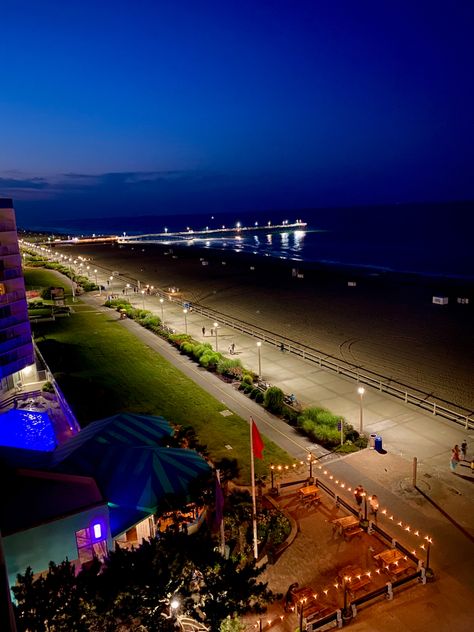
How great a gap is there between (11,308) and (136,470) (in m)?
15.9

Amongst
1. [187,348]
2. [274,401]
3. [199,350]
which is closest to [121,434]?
[274,401]

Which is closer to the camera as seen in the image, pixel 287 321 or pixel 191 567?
pixel 191 567

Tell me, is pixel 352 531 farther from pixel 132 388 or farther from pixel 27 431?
pixel 132 388

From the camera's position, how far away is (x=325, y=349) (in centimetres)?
3806

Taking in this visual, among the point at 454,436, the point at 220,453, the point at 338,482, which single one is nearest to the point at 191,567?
the point at 338,482

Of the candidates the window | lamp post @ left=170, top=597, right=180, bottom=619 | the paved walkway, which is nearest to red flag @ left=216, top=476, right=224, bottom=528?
the paved walkway

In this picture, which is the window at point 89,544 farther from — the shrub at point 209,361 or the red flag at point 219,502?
the shrub at point 209,361

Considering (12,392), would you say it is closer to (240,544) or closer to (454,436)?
(240,544)

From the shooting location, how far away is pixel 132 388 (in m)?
29.6

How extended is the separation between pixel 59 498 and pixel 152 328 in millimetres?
31702

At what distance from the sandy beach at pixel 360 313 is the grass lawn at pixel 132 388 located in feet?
41.1

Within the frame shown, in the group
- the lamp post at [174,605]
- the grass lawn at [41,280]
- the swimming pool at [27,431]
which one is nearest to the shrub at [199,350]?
the swimming pool at [27,431]

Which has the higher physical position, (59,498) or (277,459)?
(59,498)

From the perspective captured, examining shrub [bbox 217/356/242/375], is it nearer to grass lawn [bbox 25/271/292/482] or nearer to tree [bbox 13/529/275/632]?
grass lawn [bbox 25/271/292/482]
